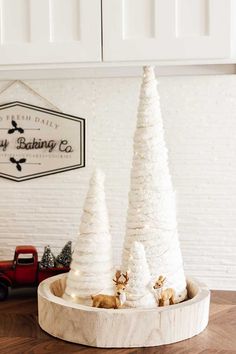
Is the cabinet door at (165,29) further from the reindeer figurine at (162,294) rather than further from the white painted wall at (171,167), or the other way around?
the reindeer figurine at (162,294)

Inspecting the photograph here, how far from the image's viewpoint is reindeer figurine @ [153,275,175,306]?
4.92 ft

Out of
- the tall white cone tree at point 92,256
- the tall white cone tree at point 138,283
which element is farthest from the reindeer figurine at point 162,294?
the tall white cone tree at point 92,256

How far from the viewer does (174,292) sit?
155cm

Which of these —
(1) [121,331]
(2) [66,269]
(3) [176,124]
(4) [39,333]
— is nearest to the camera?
(1) [121,331]

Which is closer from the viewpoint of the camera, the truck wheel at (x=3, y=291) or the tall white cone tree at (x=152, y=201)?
the tall white cone tree at (x=152, y=201)

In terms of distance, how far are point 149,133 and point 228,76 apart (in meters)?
0.51

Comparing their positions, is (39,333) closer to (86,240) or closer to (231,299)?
(86,240)

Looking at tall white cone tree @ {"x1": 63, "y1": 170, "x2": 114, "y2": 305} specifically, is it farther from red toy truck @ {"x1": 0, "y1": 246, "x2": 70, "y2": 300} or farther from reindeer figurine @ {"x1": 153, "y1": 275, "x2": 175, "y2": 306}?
red toy truck @ {"x1": 0, "y1": 246, "x2": 70, "y2": 300}

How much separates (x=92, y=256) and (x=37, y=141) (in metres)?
0.62

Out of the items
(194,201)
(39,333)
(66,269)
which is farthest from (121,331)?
(194,201)

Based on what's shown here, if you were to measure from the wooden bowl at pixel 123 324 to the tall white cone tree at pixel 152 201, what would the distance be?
0.11 meters

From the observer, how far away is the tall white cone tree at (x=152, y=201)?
1.56 meters

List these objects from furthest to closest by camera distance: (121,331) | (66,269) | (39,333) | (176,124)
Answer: (176,124), (66,269), (39,333), (121,331)

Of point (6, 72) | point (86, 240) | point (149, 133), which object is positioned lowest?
point (86, 240)
